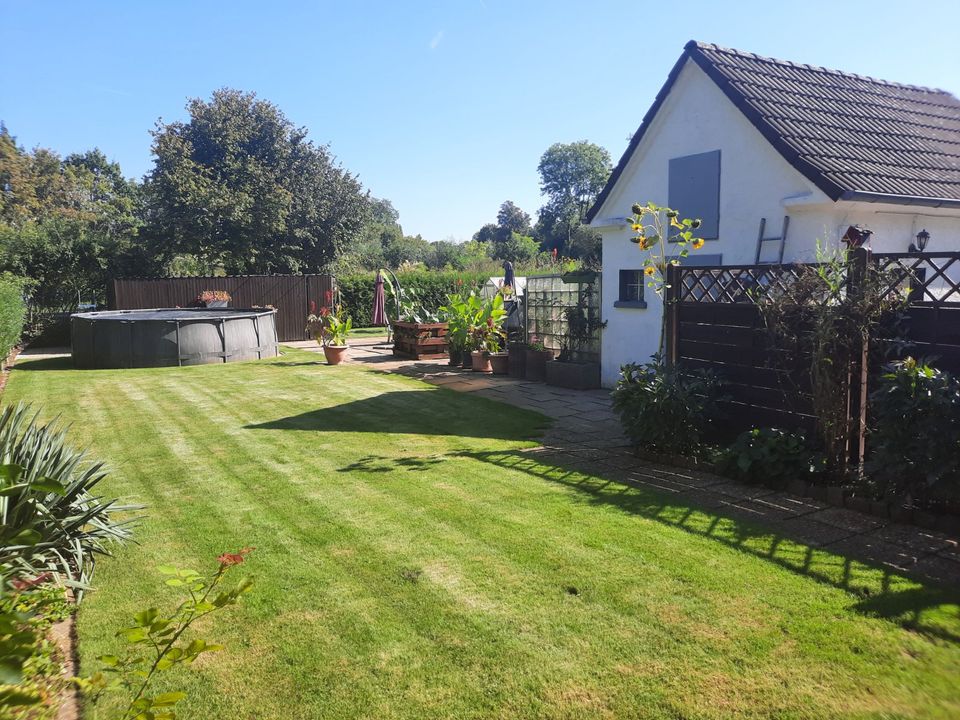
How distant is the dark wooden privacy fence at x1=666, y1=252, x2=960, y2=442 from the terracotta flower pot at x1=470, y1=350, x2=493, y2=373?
6368 mm

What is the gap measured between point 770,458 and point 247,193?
2651cm

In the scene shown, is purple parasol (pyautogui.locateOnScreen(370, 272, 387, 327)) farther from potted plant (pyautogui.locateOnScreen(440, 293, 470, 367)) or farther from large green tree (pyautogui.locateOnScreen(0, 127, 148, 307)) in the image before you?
large green tree (pyautogui.locateOnScreen(0, 127, 148, 307))

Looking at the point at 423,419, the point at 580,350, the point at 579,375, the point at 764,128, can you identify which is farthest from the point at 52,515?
the point at 580,350

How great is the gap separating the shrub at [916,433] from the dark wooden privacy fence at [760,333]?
33 cm

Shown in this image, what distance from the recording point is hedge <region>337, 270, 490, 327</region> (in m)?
25.3

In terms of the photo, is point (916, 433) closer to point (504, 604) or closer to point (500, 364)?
point (504, 604)

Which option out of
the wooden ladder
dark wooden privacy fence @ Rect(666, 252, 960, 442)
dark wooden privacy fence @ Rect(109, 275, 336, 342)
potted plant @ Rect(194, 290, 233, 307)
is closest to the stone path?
dark wooden privacy fence @ Rect(666, 252, 960, 442)

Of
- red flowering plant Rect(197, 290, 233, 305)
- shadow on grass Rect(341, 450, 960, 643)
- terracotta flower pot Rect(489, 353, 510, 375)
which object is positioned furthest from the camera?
red flowering plant Rect(197, 290, 233, 305)

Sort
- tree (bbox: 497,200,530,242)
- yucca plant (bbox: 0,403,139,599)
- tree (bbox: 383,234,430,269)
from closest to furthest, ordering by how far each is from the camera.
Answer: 1. yucca plant (bbox: 0,403,139,599)
2. tree (bbox: 383,234,430,269)
3. tree (bbox: 497,200,530,242)

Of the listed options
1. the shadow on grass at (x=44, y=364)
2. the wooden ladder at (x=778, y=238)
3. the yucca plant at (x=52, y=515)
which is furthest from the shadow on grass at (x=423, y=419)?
the shadow on grass at (x=44, y=364)

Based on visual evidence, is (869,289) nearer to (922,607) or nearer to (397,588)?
(922,607)

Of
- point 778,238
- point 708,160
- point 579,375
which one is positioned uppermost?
point 708,160

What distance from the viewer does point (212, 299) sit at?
20.5m

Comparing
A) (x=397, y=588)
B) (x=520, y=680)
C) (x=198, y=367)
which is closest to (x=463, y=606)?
(x=397, y=588)
